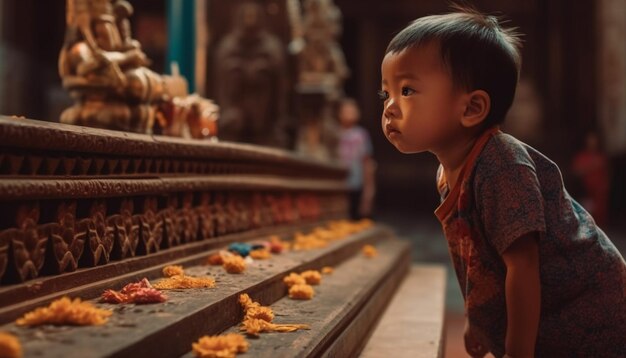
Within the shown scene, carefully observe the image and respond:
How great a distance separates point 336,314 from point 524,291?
677 millimetres

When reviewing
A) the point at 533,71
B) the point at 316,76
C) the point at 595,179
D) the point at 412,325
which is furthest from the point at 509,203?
the point at 533,71

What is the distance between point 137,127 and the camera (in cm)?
273

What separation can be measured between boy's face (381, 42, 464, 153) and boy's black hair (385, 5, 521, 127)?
0.02 metres

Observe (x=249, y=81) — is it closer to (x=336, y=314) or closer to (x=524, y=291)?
(x=336, y=314)

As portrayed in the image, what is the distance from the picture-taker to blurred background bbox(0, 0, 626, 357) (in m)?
10.2

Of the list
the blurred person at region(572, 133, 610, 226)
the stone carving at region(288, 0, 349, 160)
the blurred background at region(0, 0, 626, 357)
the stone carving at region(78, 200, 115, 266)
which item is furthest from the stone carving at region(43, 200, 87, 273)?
the blurred person at region(572, 133, 610, 226)

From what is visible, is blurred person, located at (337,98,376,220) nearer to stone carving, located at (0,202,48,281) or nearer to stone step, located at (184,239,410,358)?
stone step, located at (184,239,410,358)

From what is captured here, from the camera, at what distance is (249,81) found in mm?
6199

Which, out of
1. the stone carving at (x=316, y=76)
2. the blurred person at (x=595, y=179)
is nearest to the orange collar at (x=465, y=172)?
the stone carving at (x=316, y=76)

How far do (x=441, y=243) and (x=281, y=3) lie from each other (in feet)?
11.1

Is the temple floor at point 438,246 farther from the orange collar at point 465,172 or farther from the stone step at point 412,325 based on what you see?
the orange collar at point 465,172

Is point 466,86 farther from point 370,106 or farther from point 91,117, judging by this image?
point 370,106

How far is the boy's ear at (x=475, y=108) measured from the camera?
5.62ft

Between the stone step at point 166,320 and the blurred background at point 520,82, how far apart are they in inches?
274
